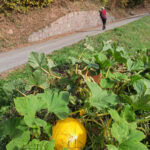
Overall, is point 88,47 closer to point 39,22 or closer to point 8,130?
point 8,130

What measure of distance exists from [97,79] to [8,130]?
0.58m

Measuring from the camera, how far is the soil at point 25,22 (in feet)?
32.4

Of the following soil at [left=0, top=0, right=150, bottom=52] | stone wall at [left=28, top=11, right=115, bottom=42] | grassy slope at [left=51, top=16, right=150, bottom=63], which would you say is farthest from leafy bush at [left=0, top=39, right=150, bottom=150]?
stone wall at [left=28, top=11, right=115, bottom=42]

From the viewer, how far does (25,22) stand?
11.2 m

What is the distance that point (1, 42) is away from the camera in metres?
9.42

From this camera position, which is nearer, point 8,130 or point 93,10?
point 8,130

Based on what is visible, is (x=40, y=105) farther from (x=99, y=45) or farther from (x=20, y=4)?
(x=20, y=4)

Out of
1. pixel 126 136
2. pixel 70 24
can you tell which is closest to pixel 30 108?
pixel 126 136

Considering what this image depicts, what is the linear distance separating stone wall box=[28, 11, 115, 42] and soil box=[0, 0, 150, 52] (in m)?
0.28

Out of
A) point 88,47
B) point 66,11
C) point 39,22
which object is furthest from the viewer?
point 66,11

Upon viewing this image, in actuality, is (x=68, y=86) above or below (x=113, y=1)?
above

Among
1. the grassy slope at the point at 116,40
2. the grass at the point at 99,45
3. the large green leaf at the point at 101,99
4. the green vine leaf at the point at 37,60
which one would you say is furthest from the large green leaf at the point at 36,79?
the grassy slope at the point at 116,40

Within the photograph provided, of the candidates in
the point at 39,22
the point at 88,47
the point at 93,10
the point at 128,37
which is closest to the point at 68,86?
the point at 88,47

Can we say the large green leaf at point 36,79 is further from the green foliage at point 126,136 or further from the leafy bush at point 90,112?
the green foliage at point 126,136
